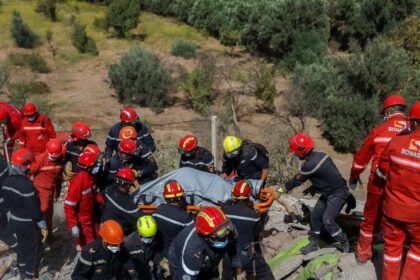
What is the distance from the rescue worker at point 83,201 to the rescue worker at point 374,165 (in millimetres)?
3465

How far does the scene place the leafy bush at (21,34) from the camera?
88.7 ft

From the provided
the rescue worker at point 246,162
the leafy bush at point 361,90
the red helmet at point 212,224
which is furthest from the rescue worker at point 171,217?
the leafy bush at point 361,90

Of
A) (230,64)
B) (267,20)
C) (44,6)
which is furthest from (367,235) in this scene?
(44,6)

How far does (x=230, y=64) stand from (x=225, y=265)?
21.2 m

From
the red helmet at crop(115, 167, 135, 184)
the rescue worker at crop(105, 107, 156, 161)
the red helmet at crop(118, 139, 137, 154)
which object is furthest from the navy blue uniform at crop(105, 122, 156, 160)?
the red helmet at crop(115, 167, 135, 184)

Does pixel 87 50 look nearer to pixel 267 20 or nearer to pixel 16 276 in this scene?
pixel 267 20

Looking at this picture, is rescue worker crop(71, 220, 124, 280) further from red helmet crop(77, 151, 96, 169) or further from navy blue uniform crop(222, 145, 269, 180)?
navy blue uniform crop(222, 145, 269, 180)

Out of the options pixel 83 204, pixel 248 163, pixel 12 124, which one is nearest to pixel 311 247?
pixel 248 163

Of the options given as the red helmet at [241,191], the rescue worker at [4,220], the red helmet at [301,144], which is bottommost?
the rescue worker at [4,220]

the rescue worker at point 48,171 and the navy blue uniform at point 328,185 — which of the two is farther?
the rescue worker at point 48,171

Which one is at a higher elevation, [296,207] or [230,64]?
[296,207]

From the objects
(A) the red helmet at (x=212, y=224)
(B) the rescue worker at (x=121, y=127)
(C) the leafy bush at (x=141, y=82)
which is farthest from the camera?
(C) the leafy bush at (x=141, y=82)

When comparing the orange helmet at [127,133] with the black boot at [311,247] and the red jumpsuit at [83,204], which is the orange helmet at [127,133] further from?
the black boot at [311,247]

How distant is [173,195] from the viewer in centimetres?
582
